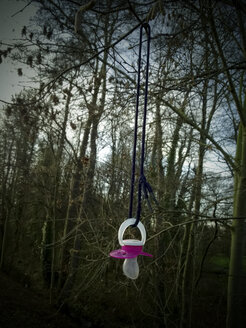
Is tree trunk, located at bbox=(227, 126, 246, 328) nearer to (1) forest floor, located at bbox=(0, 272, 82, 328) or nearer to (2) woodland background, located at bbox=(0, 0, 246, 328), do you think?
(2) woodland background, located at bbox=(0, 0, 246, 328)

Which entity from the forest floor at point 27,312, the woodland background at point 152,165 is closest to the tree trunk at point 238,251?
the woodland background at point 152,165

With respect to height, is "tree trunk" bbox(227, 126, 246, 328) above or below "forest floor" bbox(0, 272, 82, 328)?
above

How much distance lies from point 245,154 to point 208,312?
319 inches

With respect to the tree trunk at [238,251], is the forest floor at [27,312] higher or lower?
lower

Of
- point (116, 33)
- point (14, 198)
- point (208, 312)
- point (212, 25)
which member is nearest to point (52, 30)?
point (116, 33)

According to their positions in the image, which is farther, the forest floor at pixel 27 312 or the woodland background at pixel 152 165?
the forest floor at pixel 27 312

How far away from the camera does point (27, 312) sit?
8.35 meters

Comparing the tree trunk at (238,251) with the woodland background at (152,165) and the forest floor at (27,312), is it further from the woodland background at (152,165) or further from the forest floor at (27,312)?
the forest floor at (27,312)

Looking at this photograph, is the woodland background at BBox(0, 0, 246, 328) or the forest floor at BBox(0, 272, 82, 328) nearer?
the woodland background at BBox(0, 0, 246, 328)

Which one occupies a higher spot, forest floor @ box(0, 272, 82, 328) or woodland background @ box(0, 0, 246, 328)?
woodland background @ box(0, 0, 246, 328)

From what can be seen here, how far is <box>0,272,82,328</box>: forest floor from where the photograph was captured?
7.77 metres

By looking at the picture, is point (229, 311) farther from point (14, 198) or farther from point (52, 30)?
point (14, 198)

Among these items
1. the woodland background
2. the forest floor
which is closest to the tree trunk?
the woodland background

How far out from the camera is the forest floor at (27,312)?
777cm
